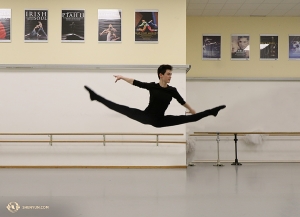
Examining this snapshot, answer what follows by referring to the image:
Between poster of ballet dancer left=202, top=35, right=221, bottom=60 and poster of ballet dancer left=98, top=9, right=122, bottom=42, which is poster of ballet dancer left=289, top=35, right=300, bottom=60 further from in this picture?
poster of ballet dancer left=98, top=9, right=122, bottom=42

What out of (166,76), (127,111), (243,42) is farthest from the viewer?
(243,42)

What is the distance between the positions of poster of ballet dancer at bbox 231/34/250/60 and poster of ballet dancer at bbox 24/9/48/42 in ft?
16.5

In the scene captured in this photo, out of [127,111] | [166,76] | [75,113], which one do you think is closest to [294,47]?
[75,113]

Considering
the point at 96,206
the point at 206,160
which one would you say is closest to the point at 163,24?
the point at 206,160

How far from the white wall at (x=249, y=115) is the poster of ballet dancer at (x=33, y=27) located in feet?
13.3

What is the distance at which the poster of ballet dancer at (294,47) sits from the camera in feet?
35.2

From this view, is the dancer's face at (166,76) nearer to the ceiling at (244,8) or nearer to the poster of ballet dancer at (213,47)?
the ceiling at (244,8)

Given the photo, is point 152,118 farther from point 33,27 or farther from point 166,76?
point 33,27

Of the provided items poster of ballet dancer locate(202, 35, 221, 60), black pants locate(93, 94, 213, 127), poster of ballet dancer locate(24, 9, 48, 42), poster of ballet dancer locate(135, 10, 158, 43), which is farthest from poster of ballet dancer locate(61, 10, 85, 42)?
black pants locate(93, 94, 213, 127)

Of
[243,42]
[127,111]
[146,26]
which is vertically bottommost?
[127,111]

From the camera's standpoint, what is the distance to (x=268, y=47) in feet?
35.2

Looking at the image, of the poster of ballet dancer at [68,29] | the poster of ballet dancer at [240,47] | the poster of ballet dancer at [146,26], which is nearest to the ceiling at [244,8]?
the poster of ballet dancer at [240,47]

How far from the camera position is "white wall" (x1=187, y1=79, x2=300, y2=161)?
10.5 m

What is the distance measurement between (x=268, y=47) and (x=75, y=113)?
222 inches
